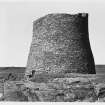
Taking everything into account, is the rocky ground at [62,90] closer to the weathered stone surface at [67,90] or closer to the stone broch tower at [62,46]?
the weathered stone surface at [67,90]

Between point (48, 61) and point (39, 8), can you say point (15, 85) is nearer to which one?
point (48, 61)

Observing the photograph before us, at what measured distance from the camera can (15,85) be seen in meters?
16.1

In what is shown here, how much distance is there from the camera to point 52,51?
53.9 feet

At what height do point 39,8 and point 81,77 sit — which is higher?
point 39,8

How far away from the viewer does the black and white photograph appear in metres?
15.5

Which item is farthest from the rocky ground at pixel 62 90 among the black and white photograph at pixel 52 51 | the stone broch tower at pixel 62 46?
the stone broch tower at pixel 62 46

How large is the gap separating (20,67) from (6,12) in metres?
1.76

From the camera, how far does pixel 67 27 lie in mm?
16531

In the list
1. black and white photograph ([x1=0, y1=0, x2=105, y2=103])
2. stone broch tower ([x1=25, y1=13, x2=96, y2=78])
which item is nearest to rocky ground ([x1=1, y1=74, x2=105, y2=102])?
black and white photograph ([x1=0, y1=0, x2=105, y2=103])

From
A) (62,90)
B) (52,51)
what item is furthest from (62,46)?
(62,90)

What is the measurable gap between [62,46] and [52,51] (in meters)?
0.31

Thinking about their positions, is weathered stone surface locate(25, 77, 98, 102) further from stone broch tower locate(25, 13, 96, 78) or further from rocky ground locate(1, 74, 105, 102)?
stone broch tower locate(25, 13, 96, 78)

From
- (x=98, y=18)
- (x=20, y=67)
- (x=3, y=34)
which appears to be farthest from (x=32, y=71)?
(x=98, y=18)

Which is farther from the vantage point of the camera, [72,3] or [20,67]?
[20,67]
